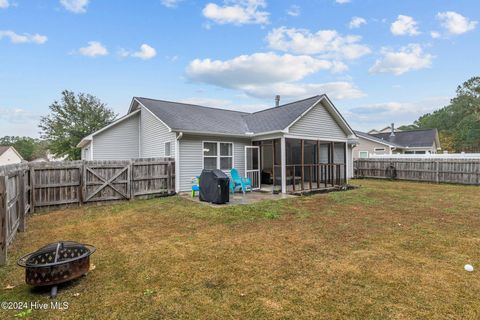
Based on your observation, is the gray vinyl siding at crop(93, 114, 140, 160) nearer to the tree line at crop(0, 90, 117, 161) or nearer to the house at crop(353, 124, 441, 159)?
the tree line at crop(0, 90, 117, 161)

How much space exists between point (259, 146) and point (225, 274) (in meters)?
9.41

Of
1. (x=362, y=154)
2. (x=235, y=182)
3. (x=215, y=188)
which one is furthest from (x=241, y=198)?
(x=362, y=154)

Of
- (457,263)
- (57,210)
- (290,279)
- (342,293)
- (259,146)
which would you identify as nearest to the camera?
(342,293)

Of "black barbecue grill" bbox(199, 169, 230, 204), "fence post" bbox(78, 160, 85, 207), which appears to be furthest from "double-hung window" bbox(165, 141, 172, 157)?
"fence post" bbox(78, 160, 85, 207)

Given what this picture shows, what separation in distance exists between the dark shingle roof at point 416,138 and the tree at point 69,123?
34.4 meters

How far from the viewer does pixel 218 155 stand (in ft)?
37.8

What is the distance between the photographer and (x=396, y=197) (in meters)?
10.1

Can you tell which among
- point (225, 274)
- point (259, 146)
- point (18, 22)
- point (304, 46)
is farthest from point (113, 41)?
point (225, 274)

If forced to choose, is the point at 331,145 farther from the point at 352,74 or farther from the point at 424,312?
the point at 424,312

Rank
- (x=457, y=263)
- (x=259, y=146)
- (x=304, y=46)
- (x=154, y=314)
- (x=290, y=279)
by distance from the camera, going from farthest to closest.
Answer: (x=304, y=46)
(x=259, y=146)
(x=457, y=263)
(x=290, y=279)
(x=154, y=314)

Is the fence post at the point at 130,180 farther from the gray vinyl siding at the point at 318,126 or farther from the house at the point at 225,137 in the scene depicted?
the gray vinyl siding at the point at 318,126

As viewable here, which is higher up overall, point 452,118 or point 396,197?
point 452,118

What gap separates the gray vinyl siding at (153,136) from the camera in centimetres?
1115

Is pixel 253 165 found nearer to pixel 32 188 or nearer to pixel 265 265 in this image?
pixel 32 188
